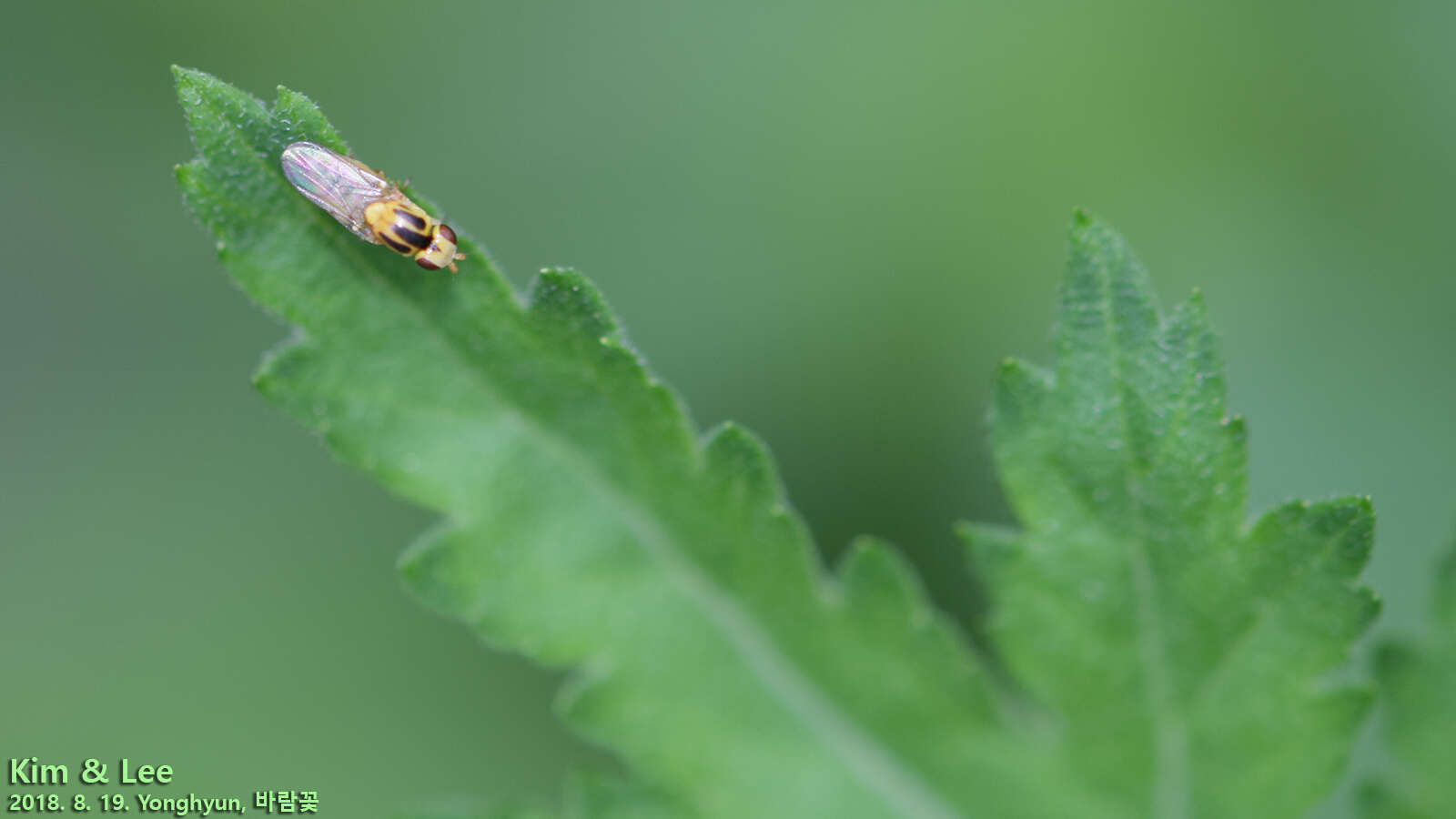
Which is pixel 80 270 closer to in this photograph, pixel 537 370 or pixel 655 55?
pixel 655 55

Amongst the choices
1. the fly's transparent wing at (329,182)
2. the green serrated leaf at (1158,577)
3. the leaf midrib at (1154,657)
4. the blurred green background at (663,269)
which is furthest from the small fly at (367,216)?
the blurred green background at (663,269)

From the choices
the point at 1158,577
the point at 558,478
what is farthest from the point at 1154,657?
the point at 558,478

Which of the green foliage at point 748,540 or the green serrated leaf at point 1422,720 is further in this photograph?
the green serrated leaf at point 1422,720

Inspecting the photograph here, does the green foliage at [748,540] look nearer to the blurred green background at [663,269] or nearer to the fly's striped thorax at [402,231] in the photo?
the fly's striped thorax at [402,231]

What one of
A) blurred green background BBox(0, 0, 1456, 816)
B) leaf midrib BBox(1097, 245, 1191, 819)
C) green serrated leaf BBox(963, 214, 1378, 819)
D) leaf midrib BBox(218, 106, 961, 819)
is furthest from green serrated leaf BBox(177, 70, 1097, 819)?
blurred green background BBox(0, 0, 1456, 816)

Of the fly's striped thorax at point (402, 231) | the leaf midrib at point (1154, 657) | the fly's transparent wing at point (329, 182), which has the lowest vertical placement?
the leaf midrib at point (1154, 657)

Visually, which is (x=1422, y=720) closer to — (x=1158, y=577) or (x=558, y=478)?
(x=1158, y=577)

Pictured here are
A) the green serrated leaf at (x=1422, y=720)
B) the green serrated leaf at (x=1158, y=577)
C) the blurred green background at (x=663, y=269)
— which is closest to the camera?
the green serrated leaf at (x=1158, y=577)
